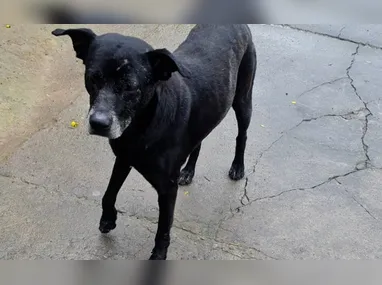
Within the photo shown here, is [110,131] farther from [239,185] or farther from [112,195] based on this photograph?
[239,185]

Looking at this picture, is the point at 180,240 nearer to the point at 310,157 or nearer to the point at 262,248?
the point at 262,248

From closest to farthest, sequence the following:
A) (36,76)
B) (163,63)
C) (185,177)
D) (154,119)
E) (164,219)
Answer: (163,63), (154,119), (164,219), (185,177), (36,76)

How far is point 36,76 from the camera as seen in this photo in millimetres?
4418

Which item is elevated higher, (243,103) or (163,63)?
(163,63)

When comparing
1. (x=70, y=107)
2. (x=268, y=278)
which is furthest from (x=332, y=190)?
(x=268, y=278)

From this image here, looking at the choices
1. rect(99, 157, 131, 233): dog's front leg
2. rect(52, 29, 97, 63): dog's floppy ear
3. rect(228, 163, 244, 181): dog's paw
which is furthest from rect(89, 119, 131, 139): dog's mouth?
rect(228, 163, 244, 181): dog's paw

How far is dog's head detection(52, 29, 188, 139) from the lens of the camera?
86.7 inches

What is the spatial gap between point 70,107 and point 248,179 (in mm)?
1370

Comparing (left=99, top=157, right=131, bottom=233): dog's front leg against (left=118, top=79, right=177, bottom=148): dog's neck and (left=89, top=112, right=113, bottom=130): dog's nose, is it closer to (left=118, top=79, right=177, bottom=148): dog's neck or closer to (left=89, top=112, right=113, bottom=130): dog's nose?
(left=118, top=79, right=177, bottom=148): dog's neck

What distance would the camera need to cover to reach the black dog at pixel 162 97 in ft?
7.30

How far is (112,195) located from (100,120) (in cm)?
92

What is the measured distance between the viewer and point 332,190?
3.64m

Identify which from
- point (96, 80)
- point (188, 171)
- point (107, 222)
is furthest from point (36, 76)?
point (96, 80)

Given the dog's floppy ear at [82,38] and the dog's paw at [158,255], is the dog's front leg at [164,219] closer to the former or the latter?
the dog's paw at [158,255]
